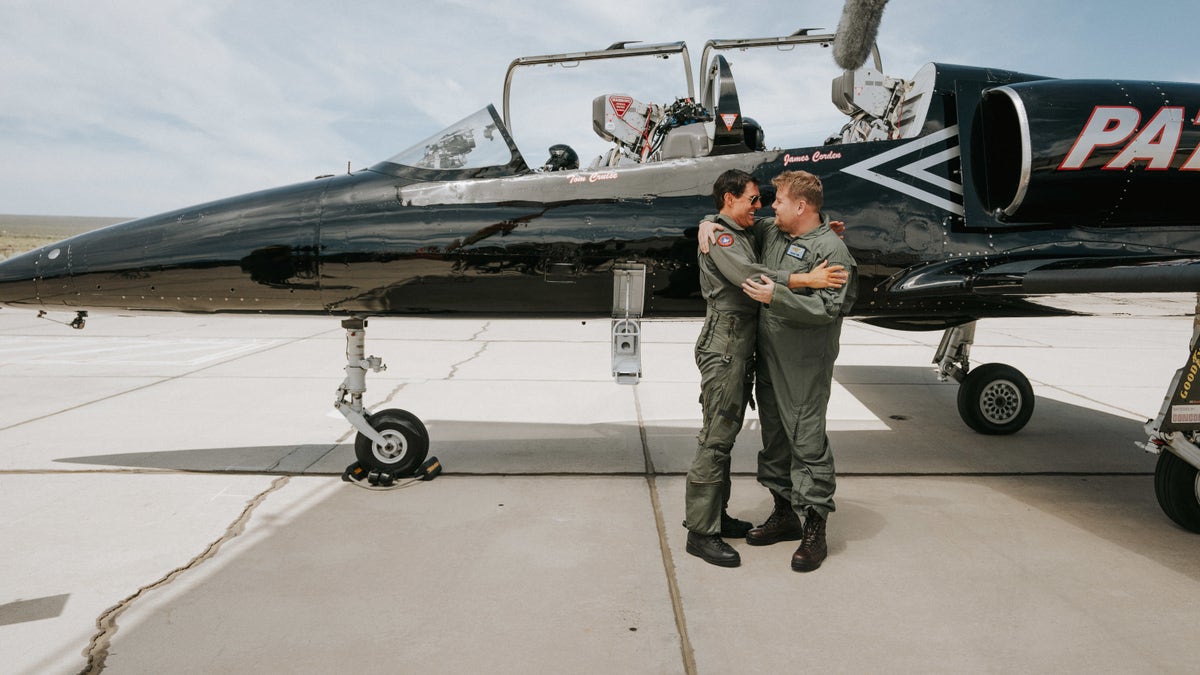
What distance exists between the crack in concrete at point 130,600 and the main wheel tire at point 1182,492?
5.16m

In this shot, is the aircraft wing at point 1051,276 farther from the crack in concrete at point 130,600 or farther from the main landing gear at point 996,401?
the crack in concrete at point 130,600

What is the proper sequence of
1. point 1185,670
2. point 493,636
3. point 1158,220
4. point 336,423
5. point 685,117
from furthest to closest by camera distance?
point 336,423
point 685,117
point 1158,220
point 493,636
point 1185,670

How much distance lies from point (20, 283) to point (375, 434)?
7.42 feet

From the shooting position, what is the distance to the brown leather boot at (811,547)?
3477mm

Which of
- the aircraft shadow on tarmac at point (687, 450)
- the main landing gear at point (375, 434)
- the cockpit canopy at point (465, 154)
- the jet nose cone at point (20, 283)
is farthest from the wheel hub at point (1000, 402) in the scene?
the jet nose cone at point (20, 283)

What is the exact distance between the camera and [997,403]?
20.2ft

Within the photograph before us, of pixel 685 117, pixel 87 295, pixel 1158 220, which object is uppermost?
pixel 685 117

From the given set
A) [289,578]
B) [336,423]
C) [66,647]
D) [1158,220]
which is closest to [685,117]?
[1158,220]

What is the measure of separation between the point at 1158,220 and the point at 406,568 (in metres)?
5.18

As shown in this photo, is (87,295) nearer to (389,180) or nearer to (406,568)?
(389,180)

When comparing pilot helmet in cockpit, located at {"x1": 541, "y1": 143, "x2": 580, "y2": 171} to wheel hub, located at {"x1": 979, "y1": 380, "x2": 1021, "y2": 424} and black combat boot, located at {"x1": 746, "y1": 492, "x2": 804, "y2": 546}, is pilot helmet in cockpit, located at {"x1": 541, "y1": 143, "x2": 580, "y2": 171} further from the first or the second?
wheel hub, located at {"x1": 979, "y1": 380, "x2": 1021, "y2": 424}

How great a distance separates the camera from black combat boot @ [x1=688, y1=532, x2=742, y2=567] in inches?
139

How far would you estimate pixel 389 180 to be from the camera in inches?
179

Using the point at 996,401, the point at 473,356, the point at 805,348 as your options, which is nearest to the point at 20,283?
the point at 805,348
